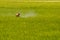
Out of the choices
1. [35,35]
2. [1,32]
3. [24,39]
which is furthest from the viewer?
[1,32]

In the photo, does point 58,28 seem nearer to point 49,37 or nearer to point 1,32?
point 49,37

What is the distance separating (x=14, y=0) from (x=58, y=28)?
1573 centimetres

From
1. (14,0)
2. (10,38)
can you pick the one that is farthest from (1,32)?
(14,0)

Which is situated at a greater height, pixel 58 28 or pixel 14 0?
pixel 58 28

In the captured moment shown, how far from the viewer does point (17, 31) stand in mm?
9008

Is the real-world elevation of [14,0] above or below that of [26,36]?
below

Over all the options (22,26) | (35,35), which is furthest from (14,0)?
(35,35)

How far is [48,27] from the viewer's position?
32.2 feet

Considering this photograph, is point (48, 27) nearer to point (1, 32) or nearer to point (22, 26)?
point (22, 26)

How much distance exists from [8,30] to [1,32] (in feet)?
1.42

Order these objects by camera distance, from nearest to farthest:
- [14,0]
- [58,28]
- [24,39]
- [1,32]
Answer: [24,39] < [1,32] < [58,28] < [14,0]

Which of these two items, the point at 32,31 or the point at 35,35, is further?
the point at 32,31

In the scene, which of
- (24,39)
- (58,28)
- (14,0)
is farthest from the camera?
(14,0)

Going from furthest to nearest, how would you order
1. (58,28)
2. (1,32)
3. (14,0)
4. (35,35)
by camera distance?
(14,0) → (58,28) → (1,32) → (35,35)
